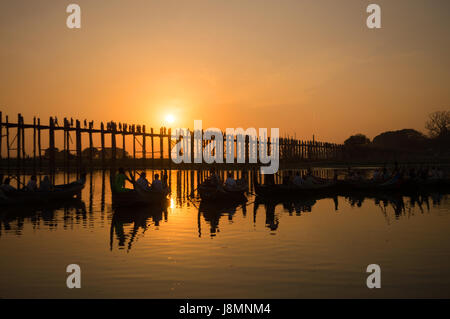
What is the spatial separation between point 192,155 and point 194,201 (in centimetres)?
4018

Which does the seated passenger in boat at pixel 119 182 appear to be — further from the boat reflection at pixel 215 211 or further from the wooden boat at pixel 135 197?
the boat reflection at pixel 215 211

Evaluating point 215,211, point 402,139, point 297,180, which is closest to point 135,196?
point 215,211

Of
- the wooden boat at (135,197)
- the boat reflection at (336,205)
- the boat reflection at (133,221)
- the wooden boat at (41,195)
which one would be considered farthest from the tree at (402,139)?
the boat reflection at (133,221)

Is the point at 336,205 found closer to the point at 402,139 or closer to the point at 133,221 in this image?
the point at 133,221

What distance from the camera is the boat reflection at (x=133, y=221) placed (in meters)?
13.4

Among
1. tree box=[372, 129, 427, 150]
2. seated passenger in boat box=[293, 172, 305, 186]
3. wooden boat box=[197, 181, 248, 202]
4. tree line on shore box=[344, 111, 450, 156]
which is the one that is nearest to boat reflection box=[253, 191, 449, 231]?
seated passenger in boat box=[293, 172, 305, 186]

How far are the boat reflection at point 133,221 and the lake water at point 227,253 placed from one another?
4 centimetres

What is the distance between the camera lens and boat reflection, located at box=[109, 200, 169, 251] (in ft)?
43.9

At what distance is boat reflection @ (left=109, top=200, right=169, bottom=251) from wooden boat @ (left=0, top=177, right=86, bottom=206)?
16.2ft

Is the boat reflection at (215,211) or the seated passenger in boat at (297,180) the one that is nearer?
the boat reflection at (215,211)

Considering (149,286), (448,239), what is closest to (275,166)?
(448,239)

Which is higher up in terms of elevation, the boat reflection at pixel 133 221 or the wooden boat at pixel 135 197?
the wooden boat at pixel 135 197

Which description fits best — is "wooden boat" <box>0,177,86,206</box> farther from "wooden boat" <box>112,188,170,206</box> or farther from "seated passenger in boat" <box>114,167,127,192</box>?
"seated passenger in boat" <box>114,167,127,192</box>
